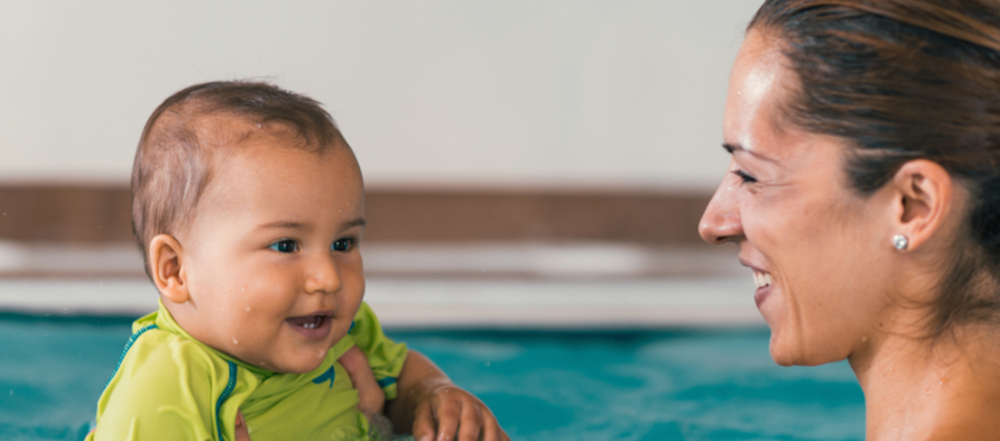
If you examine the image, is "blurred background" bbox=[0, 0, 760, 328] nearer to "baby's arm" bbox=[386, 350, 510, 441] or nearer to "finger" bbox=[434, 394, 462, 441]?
"baby's arm" bbox=[386, 350, 510, 441]

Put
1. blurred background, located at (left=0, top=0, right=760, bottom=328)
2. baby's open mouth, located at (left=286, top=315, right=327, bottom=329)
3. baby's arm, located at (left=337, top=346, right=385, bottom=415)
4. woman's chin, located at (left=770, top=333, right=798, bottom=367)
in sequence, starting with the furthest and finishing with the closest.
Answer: blurred background, located at (left=0, top=0, right=760, bottom=328) → baby's arm, located at (left=337, top=346, right=385, bottom=415) → baby's open mouth, located at (left=286, top=315, right=327, bottom=329) → woman's chin, located at (left=770, top=333, right=798, bottom=367)

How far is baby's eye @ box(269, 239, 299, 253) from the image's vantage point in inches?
61.9

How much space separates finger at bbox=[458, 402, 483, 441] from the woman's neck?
2.48 feet

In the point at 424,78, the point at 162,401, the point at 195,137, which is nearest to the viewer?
the point at 162,401

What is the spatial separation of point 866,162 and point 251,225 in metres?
1.03

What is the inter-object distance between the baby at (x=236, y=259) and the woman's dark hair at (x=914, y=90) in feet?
2.85

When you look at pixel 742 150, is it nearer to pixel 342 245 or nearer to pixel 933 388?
pixel 933 388

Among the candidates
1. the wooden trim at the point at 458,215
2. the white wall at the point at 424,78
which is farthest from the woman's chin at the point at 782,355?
the wooden trim at the point at 458,215

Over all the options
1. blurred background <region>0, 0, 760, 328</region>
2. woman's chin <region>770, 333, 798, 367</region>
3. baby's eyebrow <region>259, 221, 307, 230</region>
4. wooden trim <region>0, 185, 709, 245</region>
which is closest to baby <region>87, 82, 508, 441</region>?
baby's eyebrow <region>259, 221, 307, 230</region>

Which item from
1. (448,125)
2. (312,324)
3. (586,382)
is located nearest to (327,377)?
(312,324)

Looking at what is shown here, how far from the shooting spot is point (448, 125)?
5.60 m

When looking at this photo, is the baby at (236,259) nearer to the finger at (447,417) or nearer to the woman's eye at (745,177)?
the finger at (447,417)

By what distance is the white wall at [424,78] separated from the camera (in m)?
5.11

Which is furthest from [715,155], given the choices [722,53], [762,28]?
[762,28]
